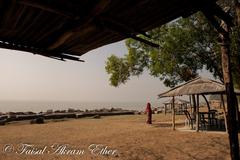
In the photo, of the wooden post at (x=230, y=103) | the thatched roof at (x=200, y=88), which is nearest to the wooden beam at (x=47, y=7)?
the wooden post at (x=230, y=103)

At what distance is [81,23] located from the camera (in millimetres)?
3230

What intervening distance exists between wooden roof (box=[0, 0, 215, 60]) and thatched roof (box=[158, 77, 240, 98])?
42.5 feet

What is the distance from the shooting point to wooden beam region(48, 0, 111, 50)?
2806mm

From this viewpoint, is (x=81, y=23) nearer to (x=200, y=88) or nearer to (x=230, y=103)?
(x=230, y=103)

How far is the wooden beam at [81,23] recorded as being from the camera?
281 cm

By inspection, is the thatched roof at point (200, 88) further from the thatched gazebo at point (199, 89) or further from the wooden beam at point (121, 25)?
the wooden beam at point (121, 25)

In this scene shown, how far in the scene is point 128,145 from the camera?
39.3ft

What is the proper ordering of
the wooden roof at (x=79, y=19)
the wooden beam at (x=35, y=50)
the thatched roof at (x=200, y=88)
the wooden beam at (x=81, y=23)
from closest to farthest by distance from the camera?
the wooden beam at (x=81, y=23), the wooden roof at (x=79, y=19), the wooden beam at (x=35, y=50), the thatched roof at (x=200, y=88)

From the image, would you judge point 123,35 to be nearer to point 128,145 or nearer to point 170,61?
point 128,145

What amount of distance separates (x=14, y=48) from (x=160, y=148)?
8708 mm

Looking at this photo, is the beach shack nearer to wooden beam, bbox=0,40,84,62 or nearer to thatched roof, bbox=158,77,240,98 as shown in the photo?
wooden beam, bbox=0,40,84,62

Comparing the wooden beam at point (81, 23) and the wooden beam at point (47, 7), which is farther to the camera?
the wooden beam at point (81, 23)

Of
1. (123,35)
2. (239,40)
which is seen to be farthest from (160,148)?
(239,40)

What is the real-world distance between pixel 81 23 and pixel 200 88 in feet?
47.0
